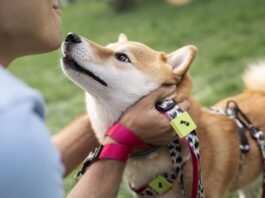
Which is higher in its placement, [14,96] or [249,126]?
[14,96]

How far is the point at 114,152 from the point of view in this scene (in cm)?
158

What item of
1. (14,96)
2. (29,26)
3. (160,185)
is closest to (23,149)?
(14,96)

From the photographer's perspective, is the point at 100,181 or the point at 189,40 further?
the point at 189,40

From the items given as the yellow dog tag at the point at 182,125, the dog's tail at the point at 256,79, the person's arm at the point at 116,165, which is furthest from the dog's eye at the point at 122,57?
the dog's tail at the point at 256,79

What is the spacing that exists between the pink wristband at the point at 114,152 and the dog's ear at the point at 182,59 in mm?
376

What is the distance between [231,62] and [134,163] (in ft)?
10.5

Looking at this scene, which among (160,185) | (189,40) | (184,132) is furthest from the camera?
(189,40)

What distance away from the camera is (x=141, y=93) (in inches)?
70.2

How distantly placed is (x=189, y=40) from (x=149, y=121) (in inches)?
191

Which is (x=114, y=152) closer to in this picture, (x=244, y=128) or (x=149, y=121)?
(x=149, y=121)

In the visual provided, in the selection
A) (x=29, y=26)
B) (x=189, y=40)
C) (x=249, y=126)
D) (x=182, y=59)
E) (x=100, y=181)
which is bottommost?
(x=189, y=40)

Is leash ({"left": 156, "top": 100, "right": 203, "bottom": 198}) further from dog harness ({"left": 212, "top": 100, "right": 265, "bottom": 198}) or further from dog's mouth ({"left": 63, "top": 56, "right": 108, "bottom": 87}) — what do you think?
dog harness ({"left": 212, "top": 100, "right": 265, "bottom": 198})

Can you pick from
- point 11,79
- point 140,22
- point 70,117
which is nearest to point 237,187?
point 11,79

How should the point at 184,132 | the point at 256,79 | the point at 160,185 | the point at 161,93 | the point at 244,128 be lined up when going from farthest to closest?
the point at 256,79, the point at 244,128, the point at 160,185, the point at 161,93, the point at 184,132
